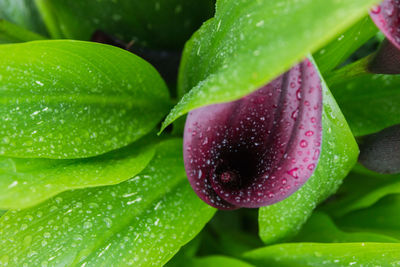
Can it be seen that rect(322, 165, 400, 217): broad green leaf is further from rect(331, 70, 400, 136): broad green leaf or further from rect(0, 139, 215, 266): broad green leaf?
rect(0, 139, 215, 266): broad green leaf

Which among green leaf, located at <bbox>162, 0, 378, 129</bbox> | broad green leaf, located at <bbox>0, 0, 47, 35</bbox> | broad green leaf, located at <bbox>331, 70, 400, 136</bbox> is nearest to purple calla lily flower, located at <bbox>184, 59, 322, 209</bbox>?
green leaf, located at <bbox>162, 0, 378, 129</bbox>

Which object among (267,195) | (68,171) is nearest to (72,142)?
(68,171)

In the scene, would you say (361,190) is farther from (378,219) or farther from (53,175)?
(53,175)

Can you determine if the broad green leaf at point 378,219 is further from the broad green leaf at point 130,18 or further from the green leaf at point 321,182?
the broad green leaf at point 130,18

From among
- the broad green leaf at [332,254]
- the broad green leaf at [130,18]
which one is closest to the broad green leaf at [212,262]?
the broad green leaf at [332,254]

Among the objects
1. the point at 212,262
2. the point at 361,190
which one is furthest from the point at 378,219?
the point at 212,262
